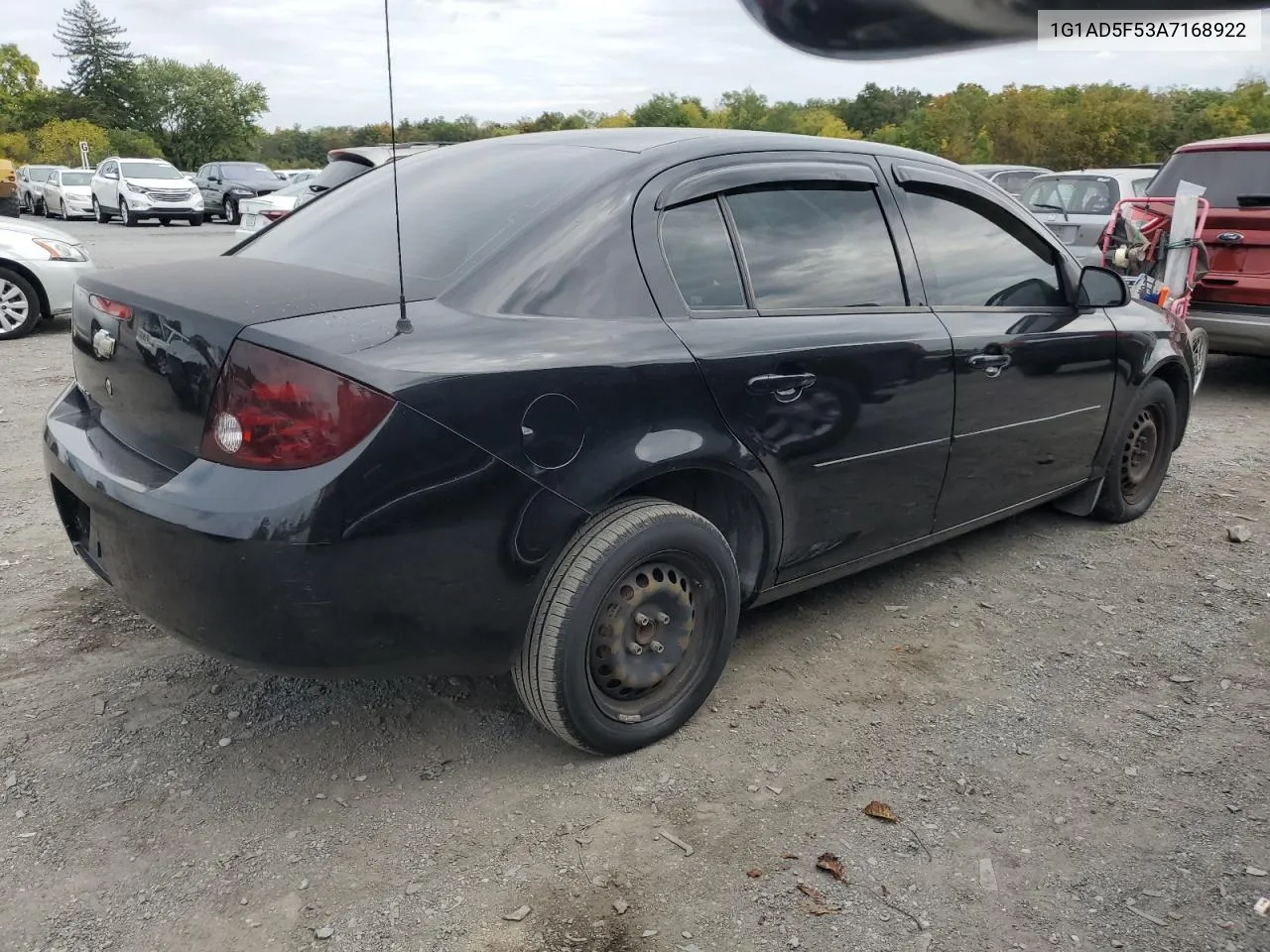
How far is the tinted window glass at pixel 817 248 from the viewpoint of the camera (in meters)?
3.00

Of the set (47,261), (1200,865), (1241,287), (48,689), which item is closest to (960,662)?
(1200,865)

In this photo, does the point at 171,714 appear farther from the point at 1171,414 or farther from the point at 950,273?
the point at 1171,414

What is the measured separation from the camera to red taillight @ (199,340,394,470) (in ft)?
7.18

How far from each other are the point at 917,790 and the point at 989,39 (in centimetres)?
185

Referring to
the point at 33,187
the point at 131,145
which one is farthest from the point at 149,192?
the point at 131,145

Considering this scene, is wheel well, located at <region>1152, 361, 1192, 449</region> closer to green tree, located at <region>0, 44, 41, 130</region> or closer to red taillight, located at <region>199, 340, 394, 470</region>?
red taillight, located at <region>199, 340, 394, 470</region>

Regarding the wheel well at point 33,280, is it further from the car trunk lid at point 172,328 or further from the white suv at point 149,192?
the white suv at point 149,192

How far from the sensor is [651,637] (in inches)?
109

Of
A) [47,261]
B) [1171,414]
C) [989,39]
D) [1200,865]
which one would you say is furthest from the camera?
[47,261]

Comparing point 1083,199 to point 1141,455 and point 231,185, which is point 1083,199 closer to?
point 1141,455

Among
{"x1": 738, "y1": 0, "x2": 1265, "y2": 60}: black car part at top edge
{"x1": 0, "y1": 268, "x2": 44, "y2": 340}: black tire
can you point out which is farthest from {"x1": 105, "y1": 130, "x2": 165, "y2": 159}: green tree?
{"x1": 738, "y1": 0, "x2": 1265, "y2": 60}: black car part at top edge

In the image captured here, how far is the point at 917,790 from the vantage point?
266 centimetres

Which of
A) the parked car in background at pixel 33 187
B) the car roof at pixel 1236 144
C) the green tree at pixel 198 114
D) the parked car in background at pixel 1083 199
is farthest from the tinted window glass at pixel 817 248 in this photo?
the green tree at pixel 198 114

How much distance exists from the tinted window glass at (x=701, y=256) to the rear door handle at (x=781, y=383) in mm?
229
